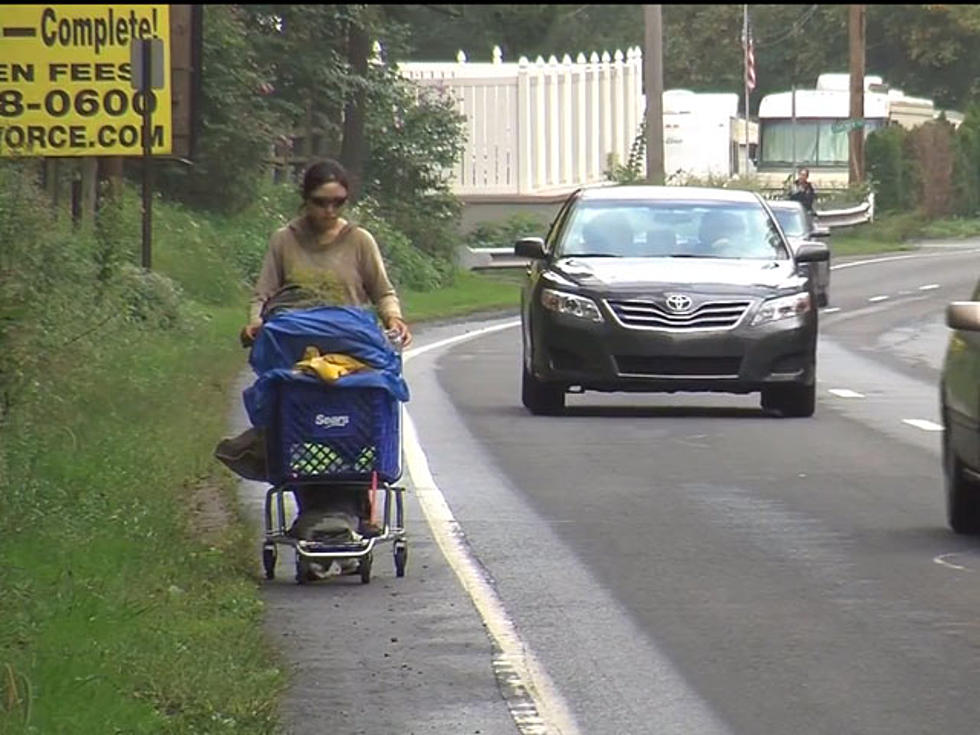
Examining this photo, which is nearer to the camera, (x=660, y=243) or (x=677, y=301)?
(x=677, y=301)

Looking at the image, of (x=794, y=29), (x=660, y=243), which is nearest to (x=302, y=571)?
(x=660, y=243)

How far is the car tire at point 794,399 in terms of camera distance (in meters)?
19.2

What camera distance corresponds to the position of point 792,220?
38406 mm

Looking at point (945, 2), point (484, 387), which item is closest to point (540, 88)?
point (945, 2)

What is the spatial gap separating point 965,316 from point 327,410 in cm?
286

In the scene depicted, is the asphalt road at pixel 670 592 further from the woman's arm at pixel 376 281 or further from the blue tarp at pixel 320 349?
the woman's arm at pixel 376 281

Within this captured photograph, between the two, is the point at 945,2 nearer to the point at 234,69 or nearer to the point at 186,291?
the point at 234,69

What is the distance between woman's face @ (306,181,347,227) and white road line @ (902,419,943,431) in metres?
8.11

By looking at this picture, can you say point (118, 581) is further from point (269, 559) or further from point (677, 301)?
point (677, 301)

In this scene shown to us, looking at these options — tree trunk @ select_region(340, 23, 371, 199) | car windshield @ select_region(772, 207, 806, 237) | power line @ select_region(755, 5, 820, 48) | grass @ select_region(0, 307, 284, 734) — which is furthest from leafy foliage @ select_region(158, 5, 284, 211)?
power line @ select_region(755, 5, 820, 48)

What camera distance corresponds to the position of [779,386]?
1906cm

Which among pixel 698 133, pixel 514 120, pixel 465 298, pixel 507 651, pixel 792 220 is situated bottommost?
pixel 507 651

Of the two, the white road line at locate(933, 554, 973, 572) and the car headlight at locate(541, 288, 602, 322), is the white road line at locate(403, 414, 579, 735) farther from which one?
the car headlight at locate(541, 288, 602, 322)

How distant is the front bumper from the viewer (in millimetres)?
18703
